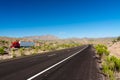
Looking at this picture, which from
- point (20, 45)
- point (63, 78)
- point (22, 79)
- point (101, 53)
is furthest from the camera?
point (20, 45)

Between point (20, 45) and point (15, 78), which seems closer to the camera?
point (15, 78)

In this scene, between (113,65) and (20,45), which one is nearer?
(113,65)

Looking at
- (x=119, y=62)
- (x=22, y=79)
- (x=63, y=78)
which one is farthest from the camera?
(x=119, y=62)

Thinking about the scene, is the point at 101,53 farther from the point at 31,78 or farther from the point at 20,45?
the point at 20,45

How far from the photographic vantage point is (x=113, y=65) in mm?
14531

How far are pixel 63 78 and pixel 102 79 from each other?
200 centimetres

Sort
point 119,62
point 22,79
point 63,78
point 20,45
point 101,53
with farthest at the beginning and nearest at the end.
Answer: point 20,45
point 101,53
point 119,62
point 63,78
point 22,79

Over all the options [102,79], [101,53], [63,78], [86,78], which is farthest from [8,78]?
Result: [101,53]

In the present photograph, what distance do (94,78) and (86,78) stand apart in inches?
17.6

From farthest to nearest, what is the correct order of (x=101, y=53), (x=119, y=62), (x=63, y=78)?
(x=101, y=53)
(x=119, y=62)
(x=63, y=78)

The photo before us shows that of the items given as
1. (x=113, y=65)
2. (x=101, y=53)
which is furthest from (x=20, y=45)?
(x=113, y=65)

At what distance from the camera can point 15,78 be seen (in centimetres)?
1014

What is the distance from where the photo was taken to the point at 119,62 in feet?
47.2

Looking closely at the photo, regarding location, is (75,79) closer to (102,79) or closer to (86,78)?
(86,78)
